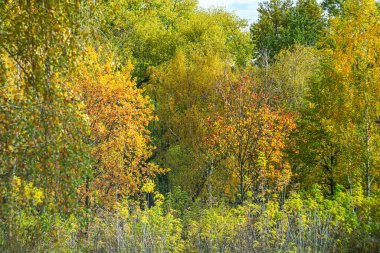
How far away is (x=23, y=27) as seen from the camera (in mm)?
6461

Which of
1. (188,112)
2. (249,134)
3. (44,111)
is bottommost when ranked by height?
(44,111)

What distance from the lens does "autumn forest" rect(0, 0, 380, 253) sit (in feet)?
21.3

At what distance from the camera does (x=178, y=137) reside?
24.6m

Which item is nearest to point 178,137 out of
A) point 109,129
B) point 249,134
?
point 109,129

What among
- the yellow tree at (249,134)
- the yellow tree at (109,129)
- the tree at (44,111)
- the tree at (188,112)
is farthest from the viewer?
the tree at (188,112)

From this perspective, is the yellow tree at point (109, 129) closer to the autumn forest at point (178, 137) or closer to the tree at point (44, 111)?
the autumn forest at point (178, 137)

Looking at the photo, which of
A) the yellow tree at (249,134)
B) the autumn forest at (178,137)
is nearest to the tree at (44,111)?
the autumn forest at (178,137)

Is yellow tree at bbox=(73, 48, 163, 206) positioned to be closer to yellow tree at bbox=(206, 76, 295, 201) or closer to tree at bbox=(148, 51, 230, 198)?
yellow tree at bbox=(206, 76, 295, 201)

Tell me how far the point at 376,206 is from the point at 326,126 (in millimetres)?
4879

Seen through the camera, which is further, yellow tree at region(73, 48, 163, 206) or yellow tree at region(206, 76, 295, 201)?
yellow tree at region(73, 48, 163, 206)

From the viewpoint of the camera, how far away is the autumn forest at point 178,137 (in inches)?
256

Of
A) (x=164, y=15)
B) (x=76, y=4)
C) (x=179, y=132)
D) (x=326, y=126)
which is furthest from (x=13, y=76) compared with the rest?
(x=164, y=15)

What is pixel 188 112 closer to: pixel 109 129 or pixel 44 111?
pixel 109 129

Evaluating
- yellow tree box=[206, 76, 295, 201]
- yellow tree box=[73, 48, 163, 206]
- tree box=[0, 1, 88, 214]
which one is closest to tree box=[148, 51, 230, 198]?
yellow tree box=[206, 76, 295, 201]
